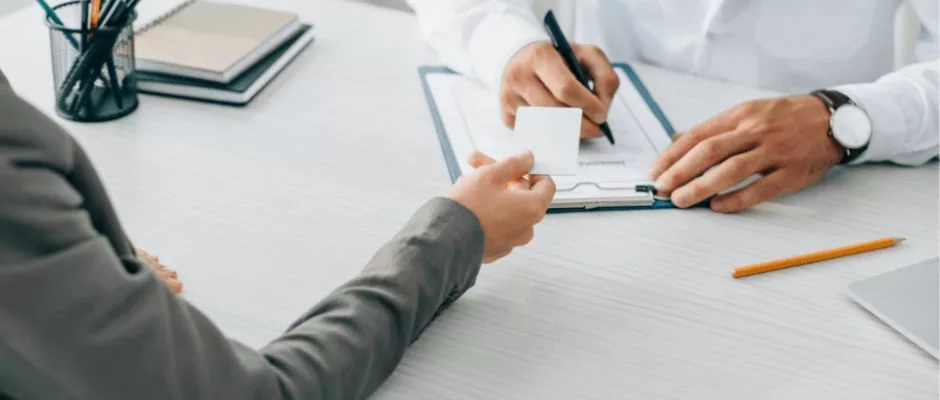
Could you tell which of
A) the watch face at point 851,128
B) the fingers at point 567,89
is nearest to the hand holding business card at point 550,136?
the fingers at point 567,89

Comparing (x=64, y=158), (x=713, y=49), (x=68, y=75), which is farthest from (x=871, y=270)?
(x=68, y=75)

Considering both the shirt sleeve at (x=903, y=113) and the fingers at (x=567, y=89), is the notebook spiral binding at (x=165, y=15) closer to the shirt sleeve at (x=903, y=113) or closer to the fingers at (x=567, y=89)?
the fingers at (x=567, y=89)

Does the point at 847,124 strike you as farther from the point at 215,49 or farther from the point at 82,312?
the point at 82,312

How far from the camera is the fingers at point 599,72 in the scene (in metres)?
1.06

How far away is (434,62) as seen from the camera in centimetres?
124

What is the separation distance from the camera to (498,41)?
1190 millimetres

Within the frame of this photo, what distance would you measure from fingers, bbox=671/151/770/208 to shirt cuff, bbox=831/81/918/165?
144 millimetres

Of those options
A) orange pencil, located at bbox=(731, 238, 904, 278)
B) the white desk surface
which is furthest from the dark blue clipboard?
orange pencil, located at bbox=(731, 238, 904, 278)

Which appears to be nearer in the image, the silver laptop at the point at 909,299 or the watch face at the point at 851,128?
the silver laptop at the point at 909,299

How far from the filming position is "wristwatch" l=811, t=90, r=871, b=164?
101 cm

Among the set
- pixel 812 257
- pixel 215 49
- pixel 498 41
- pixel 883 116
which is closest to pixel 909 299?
pixel 812 257

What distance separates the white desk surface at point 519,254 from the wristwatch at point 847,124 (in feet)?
0.11

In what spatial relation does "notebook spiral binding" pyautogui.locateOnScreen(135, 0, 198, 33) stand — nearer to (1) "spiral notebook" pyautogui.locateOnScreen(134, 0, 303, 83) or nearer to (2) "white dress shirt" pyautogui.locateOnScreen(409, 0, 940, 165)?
(1) "spiral notebook" pyautogui.locateOnScreen(134, 0, 303, 83)

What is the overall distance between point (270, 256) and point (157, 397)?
1.08ft
